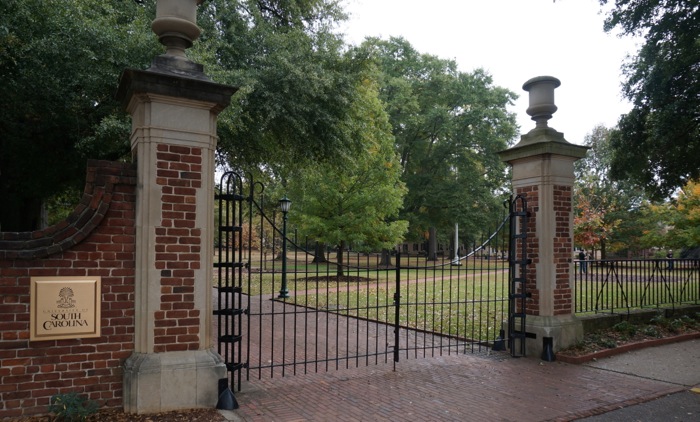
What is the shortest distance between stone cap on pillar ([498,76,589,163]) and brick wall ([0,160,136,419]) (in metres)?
5.70

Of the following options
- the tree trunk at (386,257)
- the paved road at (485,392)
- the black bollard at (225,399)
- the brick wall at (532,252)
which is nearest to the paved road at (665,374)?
the paved road at (485,392)

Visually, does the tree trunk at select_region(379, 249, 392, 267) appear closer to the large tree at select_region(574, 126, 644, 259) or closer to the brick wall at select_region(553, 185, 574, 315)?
the brick wall at select_region(553, 185, 574, 315)

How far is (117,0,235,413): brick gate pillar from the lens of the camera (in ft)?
14.9

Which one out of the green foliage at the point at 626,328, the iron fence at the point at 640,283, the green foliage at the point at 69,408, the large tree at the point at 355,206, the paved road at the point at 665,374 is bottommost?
the paved road at the point at 665,374

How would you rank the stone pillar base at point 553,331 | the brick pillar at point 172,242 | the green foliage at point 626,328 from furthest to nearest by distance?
the green foliage at point 626,328, the stone pillar base at point 553,331, the brick pillar at point 172,242

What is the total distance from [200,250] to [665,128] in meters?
11.6

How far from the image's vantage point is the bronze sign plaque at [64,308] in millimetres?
4223

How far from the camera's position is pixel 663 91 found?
38.4ft

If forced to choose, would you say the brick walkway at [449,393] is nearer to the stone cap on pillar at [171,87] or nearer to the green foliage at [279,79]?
the stone cap on pillar at [171,87]

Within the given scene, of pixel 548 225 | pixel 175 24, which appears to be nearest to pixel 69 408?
pixel 175 24

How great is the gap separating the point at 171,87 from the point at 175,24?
2.28 feet

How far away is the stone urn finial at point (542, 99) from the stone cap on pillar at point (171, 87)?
16.1 ft

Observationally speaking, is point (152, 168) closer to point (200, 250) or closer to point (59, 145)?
point (200, 250)

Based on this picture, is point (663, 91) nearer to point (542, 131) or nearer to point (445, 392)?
point (542, 131)
